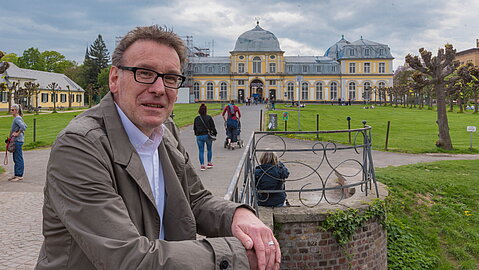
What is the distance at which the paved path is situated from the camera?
5.51 metres

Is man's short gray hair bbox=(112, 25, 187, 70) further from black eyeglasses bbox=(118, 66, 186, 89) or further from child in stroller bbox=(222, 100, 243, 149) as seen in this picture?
child in stroller bbox=(222, 100, 243, 149)

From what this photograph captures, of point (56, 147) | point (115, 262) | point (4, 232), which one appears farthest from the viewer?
point (4, 232)

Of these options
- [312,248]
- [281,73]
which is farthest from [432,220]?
[281,73]

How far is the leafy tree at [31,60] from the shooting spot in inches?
3007

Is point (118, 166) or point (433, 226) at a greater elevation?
point (118, 166)

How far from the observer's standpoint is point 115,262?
4.36 feet

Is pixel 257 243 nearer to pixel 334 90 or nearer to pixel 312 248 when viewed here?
pixel 312 248

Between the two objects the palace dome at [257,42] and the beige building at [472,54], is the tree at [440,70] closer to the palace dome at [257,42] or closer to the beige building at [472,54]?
the palace dome at [257,42]

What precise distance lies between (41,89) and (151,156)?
59.3m

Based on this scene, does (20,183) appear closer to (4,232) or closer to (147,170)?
(4,232)

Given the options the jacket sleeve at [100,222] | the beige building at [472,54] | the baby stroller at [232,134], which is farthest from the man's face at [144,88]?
the beige building at [472,54]

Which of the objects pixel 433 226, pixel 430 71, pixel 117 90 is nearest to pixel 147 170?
pixel 117 90

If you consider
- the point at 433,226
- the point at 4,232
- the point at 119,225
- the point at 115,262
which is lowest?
the point at 433,226

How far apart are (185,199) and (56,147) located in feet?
2.02
